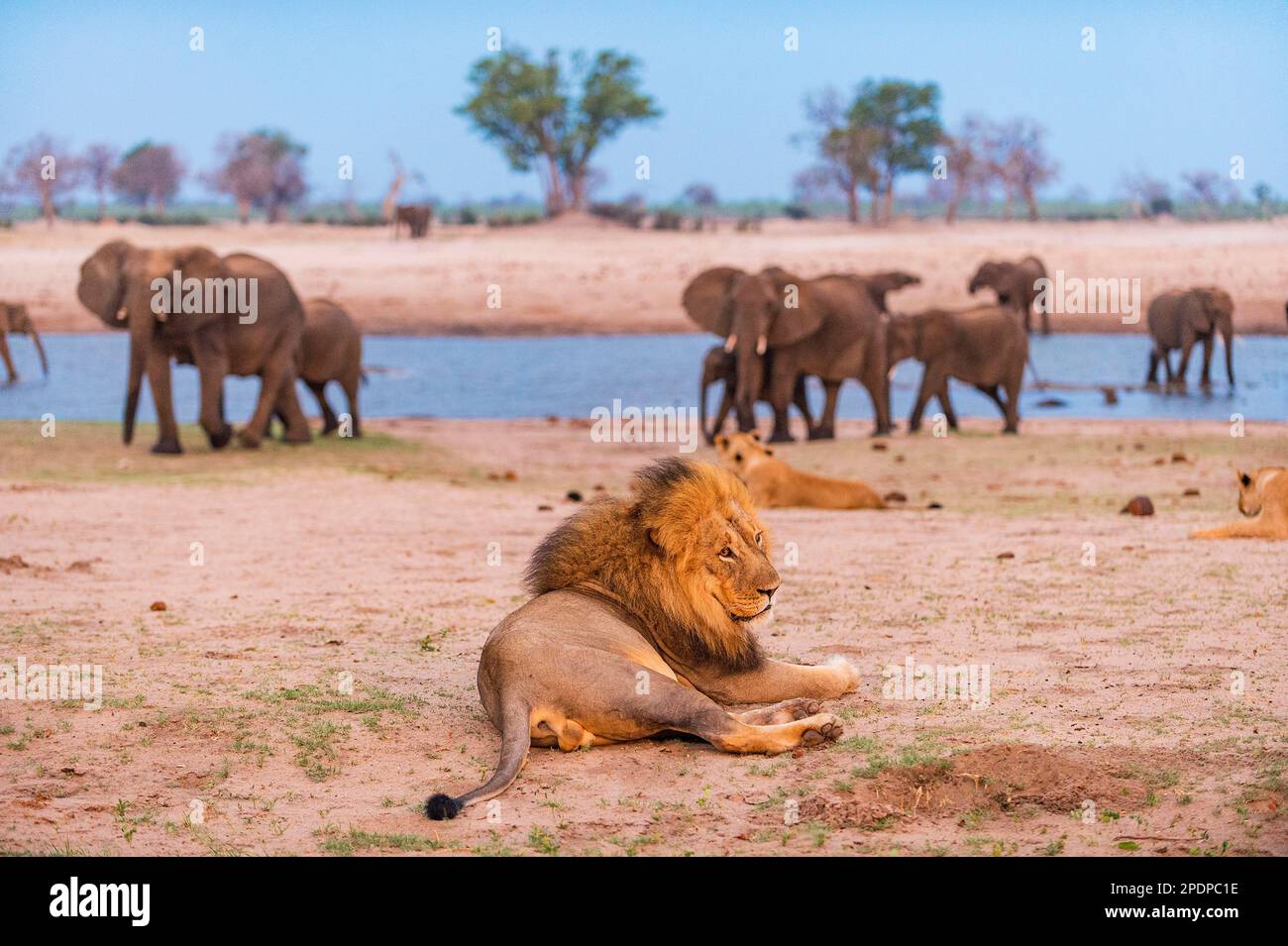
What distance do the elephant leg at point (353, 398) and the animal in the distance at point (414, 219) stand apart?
3068 cm

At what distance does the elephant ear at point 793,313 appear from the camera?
19234mm

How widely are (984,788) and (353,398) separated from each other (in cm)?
Result: 1453

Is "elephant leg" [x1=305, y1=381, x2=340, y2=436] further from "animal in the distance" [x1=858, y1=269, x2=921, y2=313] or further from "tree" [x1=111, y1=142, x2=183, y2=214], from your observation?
"tree" [x1=111, y1=142, x2=183, y2=214]

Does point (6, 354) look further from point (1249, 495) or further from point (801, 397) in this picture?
point (1249, 495)

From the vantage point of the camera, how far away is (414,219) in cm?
4997

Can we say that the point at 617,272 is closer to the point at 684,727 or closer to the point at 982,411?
the point at 982,411

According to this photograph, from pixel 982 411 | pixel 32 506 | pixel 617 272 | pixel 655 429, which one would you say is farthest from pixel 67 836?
pixel 617 272

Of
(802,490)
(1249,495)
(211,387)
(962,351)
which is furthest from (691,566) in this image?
(962,351)

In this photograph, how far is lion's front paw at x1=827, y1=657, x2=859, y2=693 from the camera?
6320mm

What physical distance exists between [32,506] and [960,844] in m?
8.91

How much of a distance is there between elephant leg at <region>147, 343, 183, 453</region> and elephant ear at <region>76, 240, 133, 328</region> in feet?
1.80

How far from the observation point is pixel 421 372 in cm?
3152

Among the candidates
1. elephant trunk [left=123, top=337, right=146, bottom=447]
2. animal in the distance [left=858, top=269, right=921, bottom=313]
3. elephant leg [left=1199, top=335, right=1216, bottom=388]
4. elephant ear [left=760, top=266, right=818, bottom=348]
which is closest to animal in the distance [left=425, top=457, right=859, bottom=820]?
elephant trunk [left=123, top=337, right=146, bottom=447]
